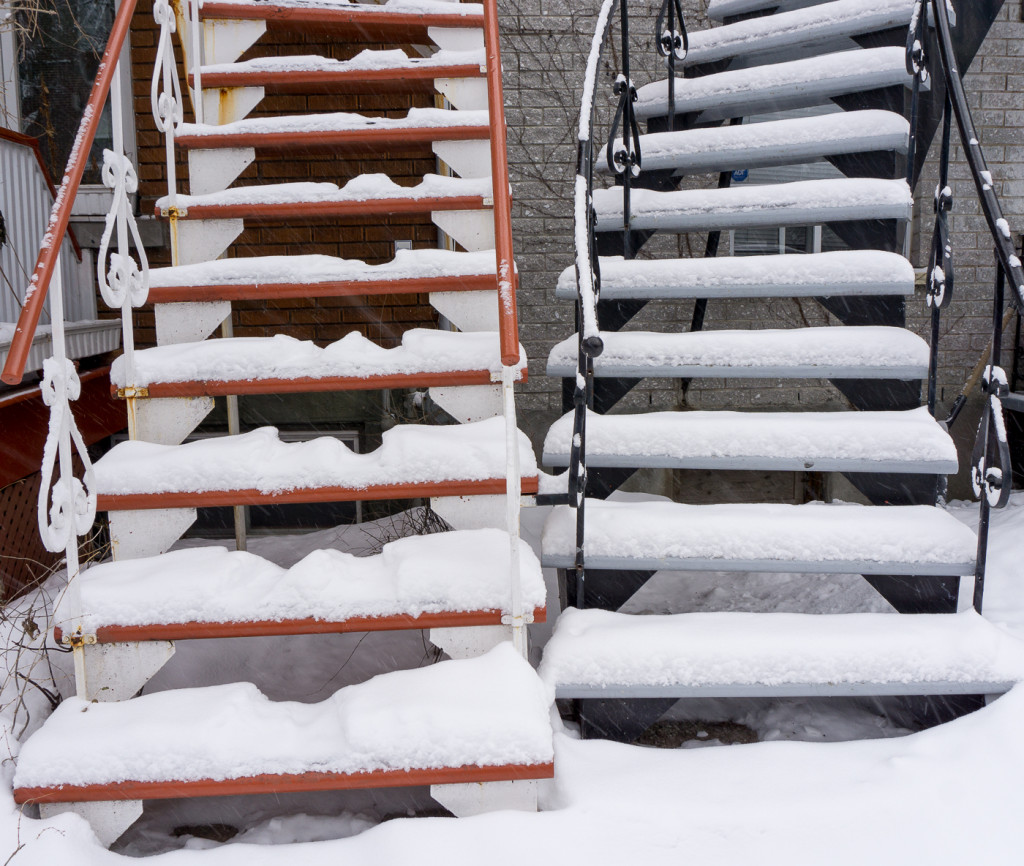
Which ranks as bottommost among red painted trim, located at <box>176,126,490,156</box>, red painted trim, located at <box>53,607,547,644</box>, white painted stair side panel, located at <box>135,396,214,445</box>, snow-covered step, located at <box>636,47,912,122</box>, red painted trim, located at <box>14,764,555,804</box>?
red painted trim, located at <box>14,764,555,804</box>

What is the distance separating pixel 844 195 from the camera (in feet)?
9.03

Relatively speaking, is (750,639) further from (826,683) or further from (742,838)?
(742,838)

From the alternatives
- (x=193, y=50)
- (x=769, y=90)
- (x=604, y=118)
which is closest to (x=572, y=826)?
(x=769, y=90)

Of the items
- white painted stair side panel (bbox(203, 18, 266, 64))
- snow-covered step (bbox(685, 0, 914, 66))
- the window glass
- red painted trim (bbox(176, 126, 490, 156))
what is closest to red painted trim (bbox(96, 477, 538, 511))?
red painted trim (bbox(176, 126, 490, 156))

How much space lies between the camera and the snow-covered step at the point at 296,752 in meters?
1.73

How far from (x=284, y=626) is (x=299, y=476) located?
412mm

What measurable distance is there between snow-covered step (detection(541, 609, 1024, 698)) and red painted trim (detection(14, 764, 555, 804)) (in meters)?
0.31

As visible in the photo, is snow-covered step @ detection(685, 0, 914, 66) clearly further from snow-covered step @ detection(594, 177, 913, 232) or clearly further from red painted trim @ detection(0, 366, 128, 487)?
red painted trim @ detection(0, 366, 128, 487)

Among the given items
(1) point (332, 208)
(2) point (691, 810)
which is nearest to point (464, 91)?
(1) point (332, 208)

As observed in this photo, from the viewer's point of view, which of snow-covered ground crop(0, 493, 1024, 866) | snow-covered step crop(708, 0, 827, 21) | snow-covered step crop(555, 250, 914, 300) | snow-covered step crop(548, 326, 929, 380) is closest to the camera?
snow-covered ground crop(0, 493, 1024, 866)

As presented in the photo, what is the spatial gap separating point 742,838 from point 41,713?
1885mm

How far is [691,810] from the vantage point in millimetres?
1781

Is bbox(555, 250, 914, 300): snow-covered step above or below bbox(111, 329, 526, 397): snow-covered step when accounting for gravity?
above

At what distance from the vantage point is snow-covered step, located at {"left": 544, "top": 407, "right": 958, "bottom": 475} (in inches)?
92.4
